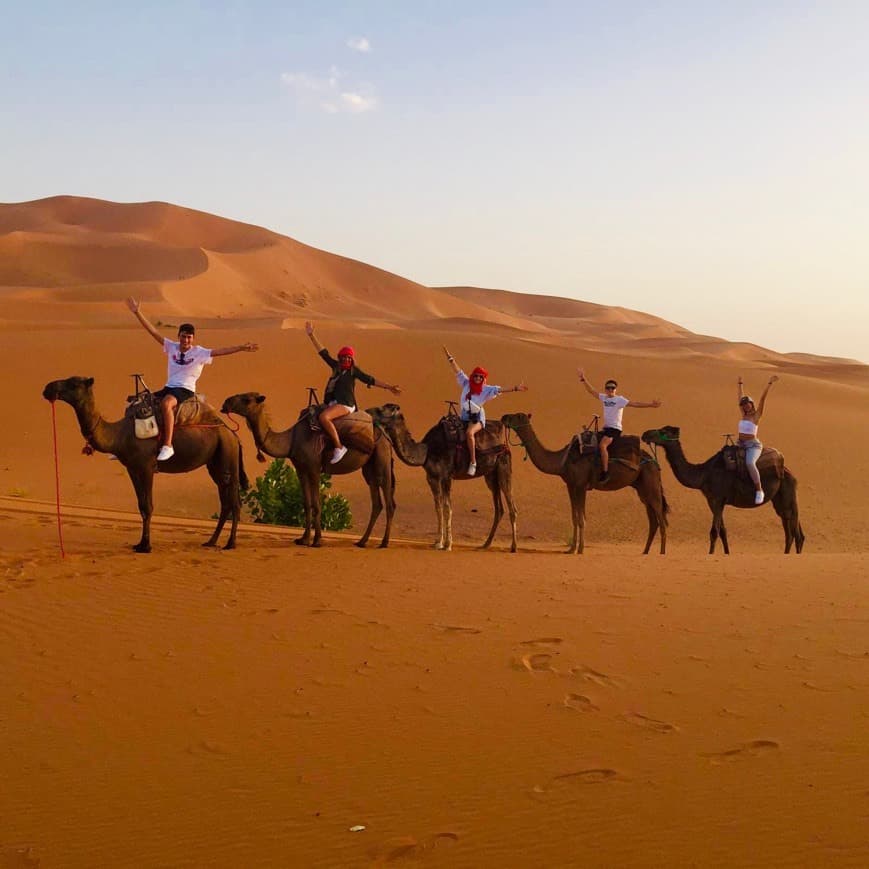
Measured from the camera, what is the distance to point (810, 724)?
223 inches

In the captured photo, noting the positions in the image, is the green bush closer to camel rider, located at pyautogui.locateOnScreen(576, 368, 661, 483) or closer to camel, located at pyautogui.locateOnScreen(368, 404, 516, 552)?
camel, located at pyautogui.locateOnScreen(368, 404, 516, 552)

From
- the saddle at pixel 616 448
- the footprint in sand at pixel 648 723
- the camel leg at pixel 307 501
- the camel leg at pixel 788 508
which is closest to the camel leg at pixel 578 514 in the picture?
the saddle at pixel 616 448

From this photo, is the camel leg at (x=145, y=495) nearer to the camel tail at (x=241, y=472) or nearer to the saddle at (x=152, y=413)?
the saddle at (x=152, y=413)

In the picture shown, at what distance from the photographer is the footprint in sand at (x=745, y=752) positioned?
5.18 meters

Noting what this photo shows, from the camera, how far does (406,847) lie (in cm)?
431

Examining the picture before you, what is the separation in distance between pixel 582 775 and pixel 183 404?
7.95m

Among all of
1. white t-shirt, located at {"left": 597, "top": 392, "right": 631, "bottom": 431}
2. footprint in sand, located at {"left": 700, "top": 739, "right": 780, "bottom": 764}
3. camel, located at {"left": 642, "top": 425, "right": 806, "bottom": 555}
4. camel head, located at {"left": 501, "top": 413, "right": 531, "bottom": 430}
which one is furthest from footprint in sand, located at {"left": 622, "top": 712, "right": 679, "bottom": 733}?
camel, located at {"left": 642, "top": 425, "right": 806, "bottom": 555}

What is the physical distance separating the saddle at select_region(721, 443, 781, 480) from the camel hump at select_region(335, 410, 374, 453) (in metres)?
6.10

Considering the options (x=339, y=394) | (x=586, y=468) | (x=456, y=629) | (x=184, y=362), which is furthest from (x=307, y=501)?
(x=456, y=629)

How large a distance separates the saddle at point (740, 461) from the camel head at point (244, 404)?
7703mm

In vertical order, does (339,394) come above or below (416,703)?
above

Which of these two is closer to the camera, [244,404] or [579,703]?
[579,703]

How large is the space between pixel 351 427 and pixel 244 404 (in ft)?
4.83

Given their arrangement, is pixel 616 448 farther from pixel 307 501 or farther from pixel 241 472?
pixel 241 472
